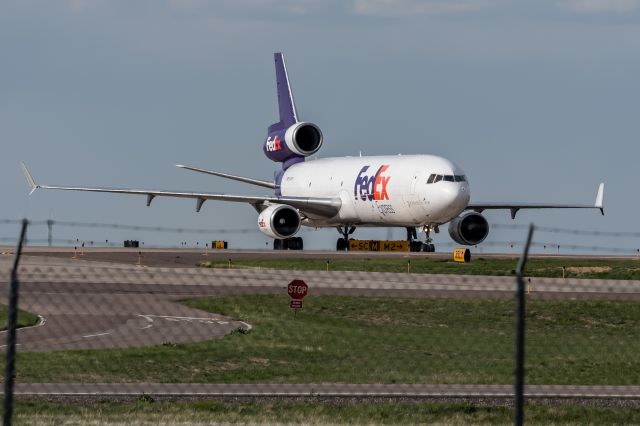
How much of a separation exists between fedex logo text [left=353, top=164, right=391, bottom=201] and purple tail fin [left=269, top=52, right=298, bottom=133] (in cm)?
1494

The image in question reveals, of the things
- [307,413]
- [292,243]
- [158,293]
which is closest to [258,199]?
[292,243]

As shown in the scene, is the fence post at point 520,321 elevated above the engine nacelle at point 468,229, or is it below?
below

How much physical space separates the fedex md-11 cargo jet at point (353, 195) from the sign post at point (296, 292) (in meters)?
24.8

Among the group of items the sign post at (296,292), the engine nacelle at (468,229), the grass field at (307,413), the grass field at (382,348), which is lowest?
the grass field at (307,413)

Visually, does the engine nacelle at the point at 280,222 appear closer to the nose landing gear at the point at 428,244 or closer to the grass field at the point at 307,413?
the nose landing gear at the point at 428,244

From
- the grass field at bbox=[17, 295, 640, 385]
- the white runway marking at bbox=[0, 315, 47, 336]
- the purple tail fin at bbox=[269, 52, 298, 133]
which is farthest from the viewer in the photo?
the purple tail fin at bbox=[269, 52, 298, 133]

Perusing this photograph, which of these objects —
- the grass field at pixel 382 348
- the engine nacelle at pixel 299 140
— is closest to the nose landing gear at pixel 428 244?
the engine nacelle at pixel 299 140

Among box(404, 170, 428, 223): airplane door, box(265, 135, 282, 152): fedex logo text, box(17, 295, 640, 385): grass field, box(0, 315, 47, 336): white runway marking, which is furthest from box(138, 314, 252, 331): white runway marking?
box(265, 135, 282, 152): fedex logo text

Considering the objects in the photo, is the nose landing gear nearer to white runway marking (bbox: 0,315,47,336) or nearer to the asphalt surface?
the asphalt surface

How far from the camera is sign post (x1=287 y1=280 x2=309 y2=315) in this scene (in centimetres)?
3462

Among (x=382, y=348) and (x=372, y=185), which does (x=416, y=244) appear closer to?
(x=372, y=185)

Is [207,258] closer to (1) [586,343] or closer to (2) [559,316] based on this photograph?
(2) [559,316]

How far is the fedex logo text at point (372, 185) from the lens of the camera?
63906 millimetres

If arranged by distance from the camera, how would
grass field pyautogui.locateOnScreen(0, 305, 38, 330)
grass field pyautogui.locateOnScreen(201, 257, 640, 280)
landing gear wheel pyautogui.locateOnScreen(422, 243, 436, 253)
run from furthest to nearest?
landing gear wheel pyautogui.locateOnScreen(422, 243, 436, 253) → grass field pyautogui.locateOnScreen(201, 257, 640, 280) → grass field pyautogui.locateOnScreen(0, 305, 38, 330)
